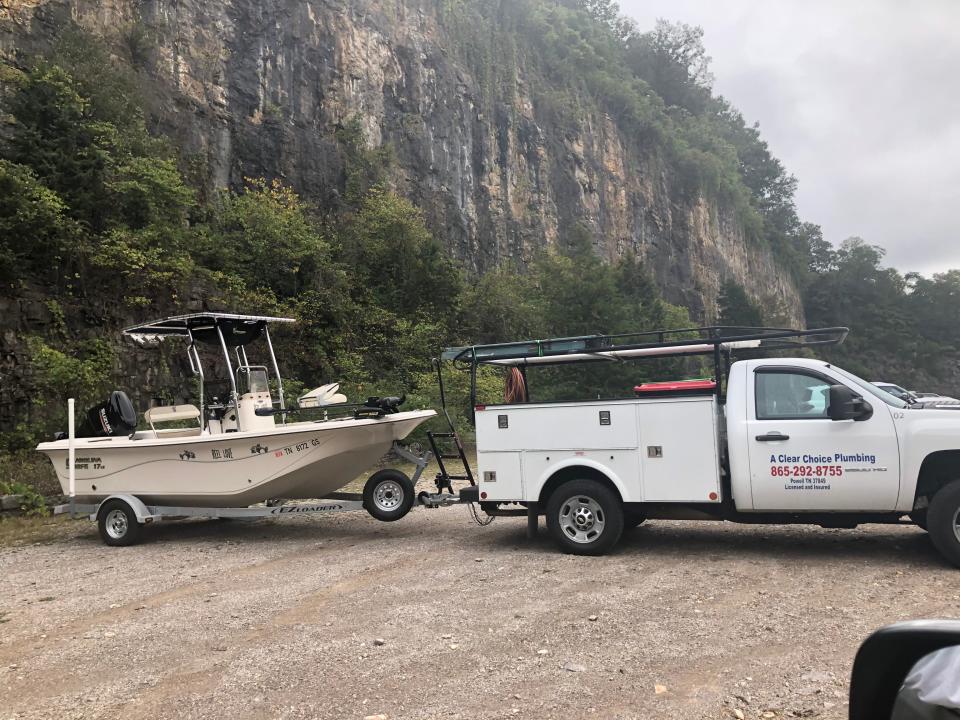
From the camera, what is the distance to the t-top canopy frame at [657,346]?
6992mm

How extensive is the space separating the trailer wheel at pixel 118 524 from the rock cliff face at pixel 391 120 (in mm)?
20178

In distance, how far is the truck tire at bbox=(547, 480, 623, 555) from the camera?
23.2ft

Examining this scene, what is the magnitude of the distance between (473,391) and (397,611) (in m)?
3.06

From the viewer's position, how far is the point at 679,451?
6961 mm

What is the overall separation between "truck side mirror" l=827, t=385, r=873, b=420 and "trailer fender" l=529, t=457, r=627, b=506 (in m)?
2.16

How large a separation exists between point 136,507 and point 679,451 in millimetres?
6815

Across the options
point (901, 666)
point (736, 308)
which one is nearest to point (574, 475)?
point (901, 666)

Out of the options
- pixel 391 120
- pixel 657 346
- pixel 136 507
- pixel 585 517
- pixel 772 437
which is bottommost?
pixel 585 517

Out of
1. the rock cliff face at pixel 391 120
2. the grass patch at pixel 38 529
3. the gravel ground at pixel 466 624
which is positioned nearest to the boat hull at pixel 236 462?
the gravel ground at pixel 466 624

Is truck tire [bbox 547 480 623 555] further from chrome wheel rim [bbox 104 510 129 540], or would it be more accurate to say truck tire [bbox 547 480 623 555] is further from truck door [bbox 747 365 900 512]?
chrome wheel rim [bbox 104 510 129 540]

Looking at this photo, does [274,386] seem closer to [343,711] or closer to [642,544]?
[642,544]

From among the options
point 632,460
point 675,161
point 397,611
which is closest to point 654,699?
point 397,611

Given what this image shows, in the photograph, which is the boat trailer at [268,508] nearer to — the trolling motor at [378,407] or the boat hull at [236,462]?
the boat hull at [236,462]

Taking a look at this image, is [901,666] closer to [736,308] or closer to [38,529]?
[38,529]
